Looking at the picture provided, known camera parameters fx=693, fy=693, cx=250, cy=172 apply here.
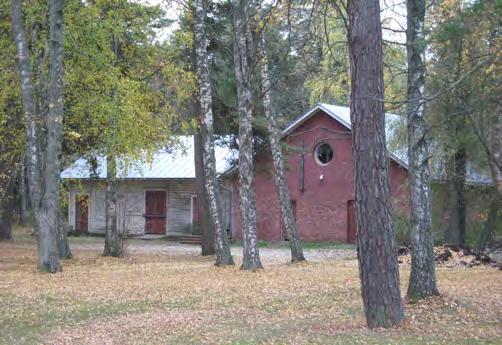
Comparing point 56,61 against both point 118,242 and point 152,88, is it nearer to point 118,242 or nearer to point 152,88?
point 152,88

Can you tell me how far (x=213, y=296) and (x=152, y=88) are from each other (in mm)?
12031

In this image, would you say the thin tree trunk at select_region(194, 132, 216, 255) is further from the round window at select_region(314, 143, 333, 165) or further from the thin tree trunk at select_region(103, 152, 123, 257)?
the round window at select_region(314, 143, 333, 165)

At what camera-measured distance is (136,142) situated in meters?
20.0

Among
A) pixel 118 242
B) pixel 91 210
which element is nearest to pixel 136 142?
pixel 118 242

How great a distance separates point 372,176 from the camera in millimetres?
8852

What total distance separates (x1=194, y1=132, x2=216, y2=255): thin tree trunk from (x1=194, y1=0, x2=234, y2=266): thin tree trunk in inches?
199

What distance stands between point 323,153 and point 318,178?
1203 millimetres

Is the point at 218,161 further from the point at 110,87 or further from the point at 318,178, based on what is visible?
the point at 110,87

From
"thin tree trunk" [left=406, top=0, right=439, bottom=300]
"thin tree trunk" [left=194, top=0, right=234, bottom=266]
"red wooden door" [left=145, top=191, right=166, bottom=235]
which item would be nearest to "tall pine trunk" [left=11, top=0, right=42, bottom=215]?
"thin tree trunk" [left=194, top=0, right=234, bottom=266]

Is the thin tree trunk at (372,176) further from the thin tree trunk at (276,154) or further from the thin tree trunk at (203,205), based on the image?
the thin tree trunk at (203,205)

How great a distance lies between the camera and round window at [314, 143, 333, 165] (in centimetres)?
3145

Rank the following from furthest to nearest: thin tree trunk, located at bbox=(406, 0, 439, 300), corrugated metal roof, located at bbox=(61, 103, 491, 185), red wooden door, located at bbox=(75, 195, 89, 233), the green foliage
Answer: red wooden door, located at bbox=(75, 195, 89, 233) < corrugated metal roof, located at bbox=(61, 103, 491, 185) < the green foliage < thin tree trunk, located at bbox=(406, 0, 439, 300)

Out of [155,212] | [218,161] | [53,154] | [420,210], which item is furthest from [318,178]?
[420,210]

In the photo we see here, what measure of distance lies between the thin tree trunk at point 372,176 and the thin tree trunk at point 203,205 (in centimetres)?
1532
